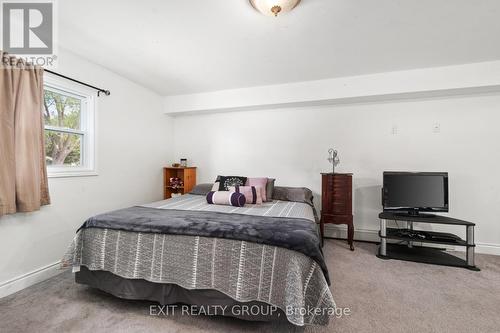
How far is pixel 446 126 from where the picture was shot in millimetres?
2896

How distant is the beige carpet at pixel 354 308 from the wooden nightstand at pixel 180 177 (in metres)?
1.80

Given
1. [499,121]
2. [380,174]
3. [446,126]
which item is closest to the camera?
[499,121]

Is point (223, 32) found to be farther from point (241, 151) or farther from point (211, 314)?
point (211, 314)

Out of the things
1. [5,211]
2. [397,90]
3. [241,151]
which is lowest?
[5,211]

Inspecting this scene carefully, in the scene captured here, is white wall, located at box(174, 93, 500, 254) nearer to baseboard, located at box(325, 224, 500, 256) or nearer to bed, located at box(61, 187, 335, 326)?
baseboard, located at box(325, 224, 500, 256)

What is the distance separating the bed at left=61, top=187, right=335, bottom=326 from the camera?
4.49 feet

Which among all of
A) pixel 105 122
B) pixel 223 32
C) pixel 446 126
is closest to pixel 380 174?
pixel 446 126

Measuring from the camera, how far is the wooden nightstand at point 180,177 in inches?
147

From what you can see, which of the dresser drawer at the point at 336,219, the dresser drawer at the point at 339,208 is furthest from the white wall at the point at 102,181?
the dresser drawer at the point at 339,208

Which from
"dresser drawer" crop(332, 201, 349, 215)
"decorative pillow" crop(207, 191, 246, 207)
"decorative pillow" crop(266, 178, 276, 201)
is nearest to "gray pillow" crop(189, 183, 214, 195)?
"decorative pillow" crop(207, 191, 246, 207)

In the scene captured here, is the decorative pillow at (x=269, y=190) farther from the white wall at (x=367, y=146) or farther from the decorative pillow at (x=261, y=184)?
the white wall at (x=367, y=146)

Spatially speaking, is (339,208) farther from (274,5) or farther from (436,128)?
(274,5)

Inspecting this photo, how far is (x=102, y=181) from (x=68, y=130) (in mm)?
693

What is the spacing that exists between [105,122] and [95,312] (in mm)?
2146
